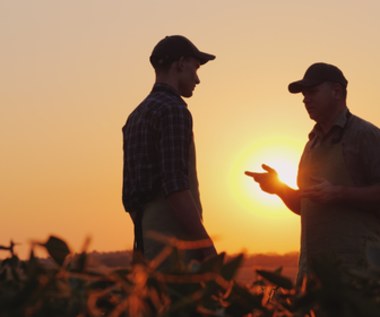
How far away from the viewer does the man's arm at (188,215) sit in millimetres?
4602

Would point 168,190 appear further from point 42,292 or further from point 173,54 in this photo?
point 42,292

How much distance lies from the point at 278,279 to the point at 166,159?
307 centimetres

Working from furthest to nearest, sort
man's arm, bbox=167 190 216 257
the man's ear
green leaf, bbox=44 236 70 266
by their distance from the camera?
the man's ear < man's arm, bbox=167 190 216 257 < green leaf, bbox=44 236 70 266

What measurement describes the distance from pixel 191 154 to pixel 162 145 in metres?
0.31

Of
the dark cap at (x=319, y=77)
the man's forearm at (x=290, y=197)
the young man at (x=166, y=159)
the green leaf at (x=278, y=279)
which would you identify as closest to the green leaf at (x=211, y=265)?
the green leaf at (x=278, y=279)

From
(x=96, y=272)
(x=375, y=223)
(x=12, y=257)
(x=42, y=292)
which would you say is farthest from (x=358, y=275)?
(x=375, y=223)

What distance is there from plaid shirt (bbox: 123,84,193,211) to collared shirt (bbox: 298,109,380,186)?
147 centimetres

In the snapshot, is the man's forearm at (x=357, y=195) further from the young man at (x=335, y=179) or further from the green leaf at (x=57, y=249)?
the green leaf at (x=57, y=249)

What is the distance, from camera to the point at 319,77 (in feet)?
21.0

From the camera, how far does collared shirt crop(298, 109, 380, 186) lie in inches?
227

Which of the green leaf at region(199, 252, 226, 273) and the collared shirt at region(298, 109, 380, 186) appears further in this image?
the collared shirt at region(298, 109, 380, 186)

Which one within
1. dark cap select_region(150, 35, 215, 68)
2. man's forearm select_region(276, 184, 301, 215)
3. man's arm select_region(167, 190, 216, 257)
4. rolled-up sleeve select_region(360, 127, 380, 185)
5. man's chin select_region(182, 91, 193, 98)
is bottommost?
man's forearm select_region(276, 184, 301, 215)

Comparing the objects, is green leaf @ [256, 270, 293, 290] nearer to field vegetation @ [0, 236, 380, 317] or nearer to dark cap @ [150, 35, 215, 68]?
field vegetation @ [0, 236, 380, 317]

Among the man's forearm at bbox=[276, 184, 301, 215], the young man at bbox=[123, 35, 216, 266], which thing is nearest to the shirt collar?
the young man at bbox=[123, 35, 216, 266]
